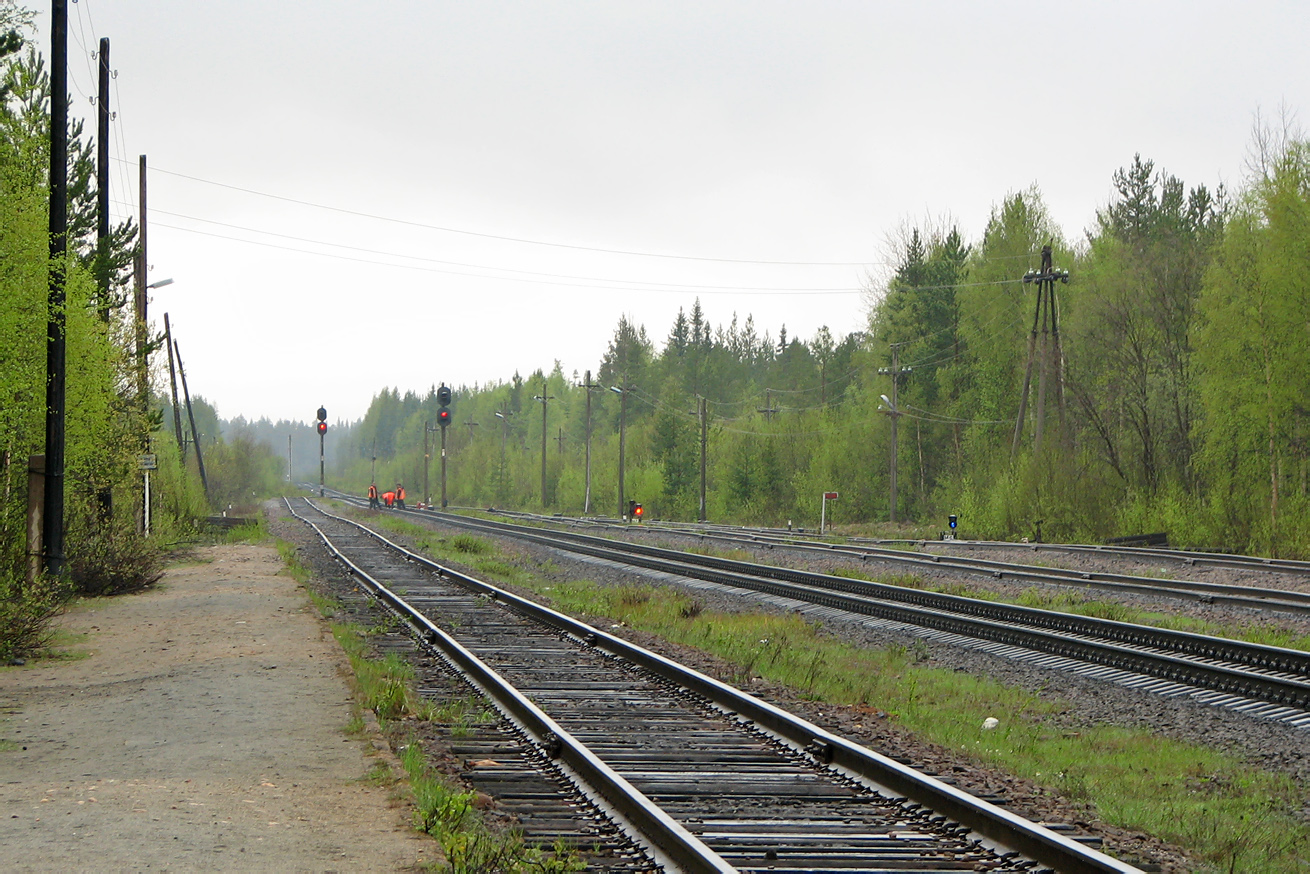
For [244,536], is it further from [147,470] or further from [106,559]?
[106,559]

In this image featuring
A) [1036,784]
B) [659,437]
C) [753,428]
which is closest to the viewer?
[1036,784]

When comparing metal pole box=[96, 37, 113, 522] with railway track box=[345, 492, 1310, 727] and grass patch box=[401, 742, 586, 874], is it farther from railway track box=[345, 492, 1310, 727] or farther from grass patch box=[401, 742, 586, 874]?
grass patch box=[401, 742, 586, 874]

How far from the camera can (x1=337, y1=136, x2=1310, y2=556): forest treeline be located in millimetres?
33781

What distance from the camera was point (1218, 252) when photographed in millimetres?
37844

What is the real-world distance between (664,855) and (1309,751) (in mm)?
6108

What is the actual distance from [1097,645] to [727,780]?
26.1 feet

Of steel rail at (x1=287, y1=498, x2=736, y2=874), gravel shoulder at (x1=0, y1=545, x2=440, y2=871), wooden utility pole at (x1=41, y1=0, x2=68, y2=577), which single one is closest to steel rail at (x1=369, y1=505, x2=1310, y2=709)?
steel rail at (x1=287, y1=498, x2=736, y2=874)

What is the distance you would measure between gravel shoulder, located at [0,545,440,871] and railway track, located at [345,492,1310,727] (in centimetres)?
822

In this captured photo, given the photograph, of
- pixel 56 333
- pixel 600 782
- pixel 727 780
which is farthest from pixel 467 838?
pixel 56 333

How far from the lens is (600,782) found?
24.8ft

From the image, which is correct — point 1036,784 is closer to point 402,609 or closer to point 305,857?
point 305,857

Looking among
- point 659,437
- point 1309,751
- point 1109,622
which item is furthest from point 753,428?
point 1309,751

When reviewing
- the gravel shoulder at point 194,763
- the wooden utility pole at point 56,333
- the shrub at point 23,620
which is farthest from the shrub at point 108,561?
the shrub at point 23,620

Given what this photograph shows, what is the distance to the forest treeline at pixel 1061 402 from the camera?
33.8 m
